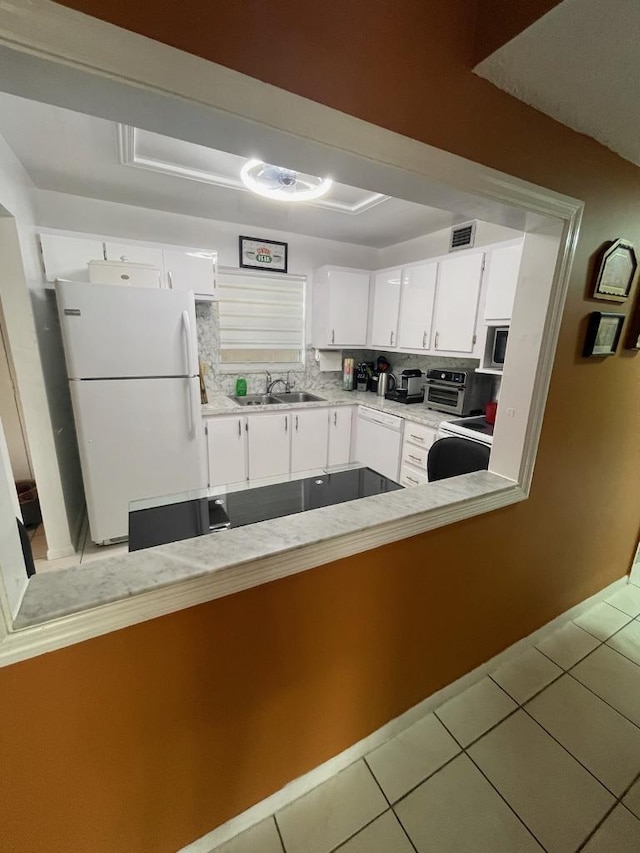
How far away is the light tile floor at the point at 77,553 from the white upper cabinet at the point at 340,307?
Answer: 2682 millimetres

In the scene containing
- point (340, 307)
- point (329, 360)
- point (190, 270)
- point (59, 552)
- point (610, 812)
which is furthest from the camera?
point (329, 360)

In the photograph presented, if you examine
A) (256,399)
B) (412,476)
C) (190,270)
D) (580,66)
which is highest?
(580,66)

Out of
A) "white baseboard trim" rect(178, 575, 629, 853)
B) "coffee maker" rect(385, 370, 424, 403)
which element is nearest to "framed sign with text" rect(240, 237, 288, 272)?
"coffee maker" rect(385, 370, 424, 403)

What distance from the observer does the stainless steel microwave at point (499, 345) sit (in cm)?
246

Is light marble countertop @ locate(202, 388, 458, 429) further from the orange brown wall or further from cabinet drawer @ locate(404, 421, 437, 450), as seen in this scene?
the orange brown wall

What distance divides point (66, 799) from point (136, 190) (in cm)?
315

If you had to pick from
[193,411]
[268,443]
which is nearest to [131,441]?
[193,411]

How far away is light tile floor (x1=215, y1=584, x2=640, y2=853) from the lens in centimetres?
109

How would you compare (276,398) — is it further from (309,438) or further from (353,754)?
(353,754)

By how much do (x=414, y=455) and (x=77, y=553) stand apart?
2660mm

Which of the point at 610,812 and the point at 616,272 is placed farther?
the point at 616,272

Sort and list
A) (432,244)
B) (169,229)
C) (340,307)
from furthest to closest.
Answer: (340,307) → (432,244) → (169,229)

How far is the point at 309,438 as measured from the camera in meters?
A: 3.32

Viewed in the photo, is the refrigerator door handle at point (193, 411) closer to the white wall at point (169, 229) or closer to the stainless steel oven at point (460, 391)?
the white wall at point (169, 229)
